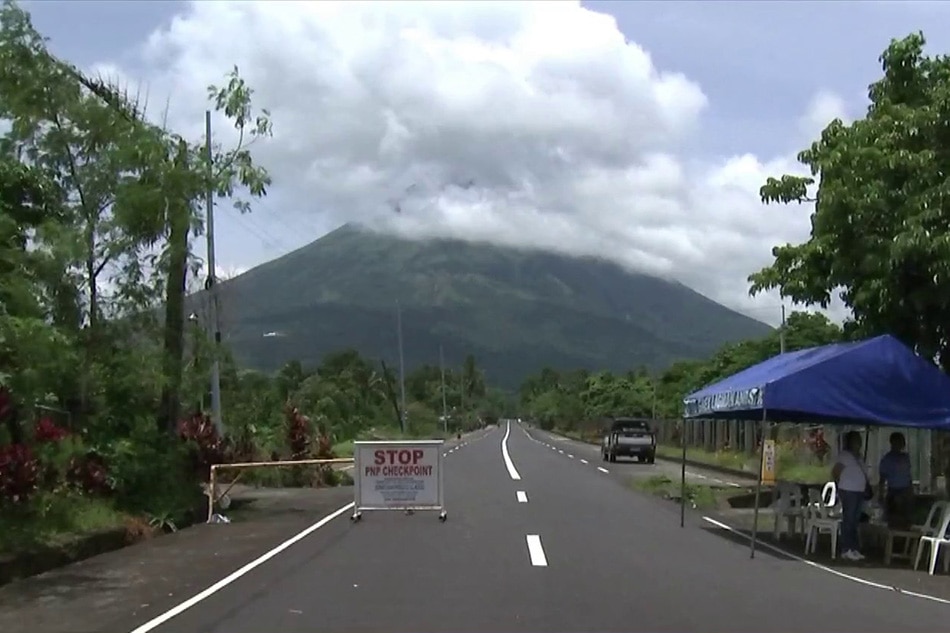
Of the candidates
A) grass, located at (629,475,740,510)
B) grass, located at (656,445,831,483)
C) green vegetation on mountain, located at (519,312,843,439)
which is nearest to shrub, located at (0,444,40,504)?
grass, located at (629,475,740,510)

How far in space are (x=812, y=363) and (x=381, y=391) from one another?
9175cm

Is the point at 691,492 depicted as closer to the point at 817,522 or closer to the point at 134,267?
the point at 817,522

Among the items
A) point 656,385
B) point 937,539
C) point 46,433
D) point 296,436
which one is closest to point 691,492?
point 296,436

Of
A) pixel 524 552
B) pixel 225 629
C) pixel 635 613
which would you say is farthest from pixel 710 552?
pixel 225 629

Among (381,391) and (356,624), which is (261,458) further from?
(381,391)

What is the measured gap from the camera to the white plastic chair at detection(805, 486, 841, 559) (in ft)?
55.2

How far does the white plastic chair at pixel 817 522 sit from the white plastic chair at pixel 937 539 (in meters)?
1.23

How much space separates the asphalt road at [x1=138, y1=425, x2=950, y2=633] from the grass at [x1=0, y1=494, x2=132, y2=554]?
2.79m

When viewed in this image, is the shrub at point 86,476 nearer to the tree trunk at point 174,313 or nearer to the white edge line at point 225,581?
the tree trunk at point 174,313

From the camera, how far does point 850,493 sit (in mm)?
16422

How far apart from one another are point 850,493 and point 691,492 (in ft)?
37.4

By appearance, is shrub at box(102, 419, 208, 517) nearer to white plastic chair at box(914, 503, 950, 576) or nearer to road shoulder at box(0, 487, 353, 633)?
road shoulder at box(0, 487, 353, 633)

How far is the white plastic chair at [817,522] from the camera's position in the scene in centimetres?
1681

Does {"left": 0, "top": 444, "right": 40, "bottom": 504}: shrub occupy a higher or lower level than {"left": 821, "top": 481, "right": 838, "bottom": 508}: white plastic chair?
higher
